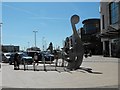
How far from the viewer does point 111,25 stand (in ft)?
230

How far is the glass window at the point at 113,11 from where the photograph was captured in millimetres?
66031

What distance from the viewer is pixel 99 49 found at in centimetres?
10362

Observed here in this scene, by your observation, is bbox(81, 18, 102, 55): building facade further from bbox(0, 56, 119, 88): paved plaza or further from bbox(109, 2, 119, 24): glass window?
bbox(0, 56, 119, 88): paved plaza

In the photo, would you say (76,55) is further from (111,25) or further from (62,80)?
(111,25)

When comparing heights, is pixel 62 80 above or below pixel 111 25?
below

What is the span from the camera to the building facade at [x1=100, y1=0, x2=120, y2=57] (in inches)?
2509

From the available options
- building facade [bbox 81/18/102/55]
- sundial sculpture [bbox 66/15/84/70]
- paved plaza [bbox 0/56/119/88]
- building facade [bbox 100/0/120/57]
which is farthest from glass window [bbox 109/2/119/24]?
paved plaza [bbox 0/56/119/88]

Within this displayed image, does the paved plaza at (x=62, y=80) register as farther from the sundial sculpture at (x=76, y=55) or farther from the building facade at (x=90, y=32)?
the building facade at (x=90, y=32)

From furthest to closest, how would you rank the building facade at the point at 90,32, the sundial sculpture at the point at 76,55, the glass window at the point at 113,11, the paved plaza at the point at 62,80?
the building facade at the point at 90,32, the glass window at the point at 113,11, the sundial sculpture at the point at 76,55, the paved plaza at the point at 62,80

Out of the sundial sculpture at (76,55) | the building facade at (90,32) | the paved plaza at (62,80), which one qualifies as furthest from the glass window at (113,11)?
the paved plaza at (62,80)

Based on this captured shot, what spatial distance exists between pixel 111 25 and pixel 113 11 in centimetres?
326

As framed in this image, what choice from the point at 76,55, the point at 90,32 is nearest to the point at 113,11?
the point at 76,55

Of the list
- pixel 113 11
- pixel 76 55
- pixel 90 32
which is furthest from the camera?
pixel 90 32

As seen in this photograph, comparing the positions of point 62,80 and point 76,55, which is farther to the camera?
point 76,55
